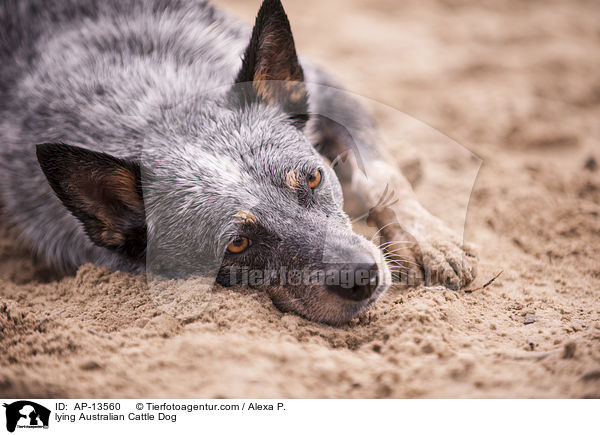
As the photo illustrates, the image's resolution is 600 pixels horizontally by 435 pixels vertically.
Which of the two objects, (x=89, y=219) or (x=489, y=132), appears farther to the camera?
(x=489, y=132)

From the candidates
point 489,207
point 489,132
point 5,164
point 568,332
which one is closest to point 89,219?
point 5,164

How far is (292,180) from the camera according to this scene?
7.50ft

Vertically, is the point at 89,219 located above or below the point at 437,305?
above

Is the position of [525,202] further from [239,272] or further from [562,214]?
[239,272]

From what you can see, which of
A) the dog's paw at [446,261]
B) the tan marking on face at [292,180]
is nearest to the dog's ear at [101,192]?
the tan marking on face at [292,180]

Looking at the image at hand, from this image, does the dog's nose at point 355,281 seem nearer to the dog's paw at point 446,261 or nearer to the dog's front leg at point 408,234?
the dog's front leg at point 408,234

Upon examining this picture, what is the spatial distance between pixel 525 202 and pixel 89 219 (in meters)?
2.85

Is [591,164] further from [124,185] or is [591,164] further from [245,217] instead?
[124,185]

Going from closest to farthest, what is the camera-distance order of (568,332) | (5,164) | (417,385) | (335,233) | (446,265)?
1. (417,385)
2. (568,332)
3. (335,233)
4. (446,265)
5. (5,164)

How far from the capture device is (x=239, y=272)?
2270 mm

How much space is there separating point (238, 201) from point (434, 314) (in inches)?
43.2

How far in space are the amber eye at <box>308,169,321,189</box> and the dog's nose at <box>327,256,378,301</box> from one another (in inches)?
20.4

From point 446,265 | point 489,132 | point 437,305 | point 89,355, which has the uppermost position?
point 489,132

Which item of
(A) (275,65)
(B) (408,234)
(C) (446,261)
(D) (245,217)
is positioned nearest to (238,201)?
(D) (245,217)
